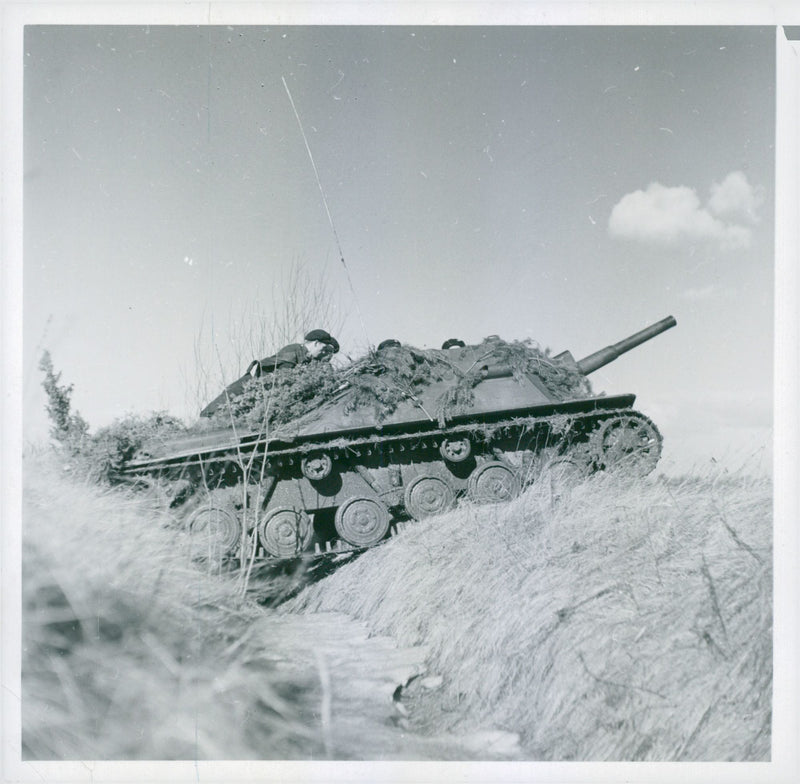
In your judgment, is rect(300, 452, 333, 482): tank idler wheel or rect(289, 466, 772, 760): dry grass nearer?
rect(289, 466, 772, 760): dry grass

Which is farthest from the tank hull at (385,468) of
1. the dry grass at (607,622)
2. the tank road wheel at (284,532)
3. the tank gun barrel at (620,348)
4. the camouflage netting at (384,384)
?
the dry grass at (607,622)

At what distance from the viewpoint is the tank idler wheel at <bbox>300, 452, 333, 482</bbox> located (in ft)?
28.6

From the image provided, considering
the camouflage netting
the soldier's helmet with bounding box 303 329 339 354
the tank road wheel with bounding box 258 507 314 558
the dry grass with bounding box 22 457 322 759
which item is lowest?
the dry grass with bounding box 22 457 322 759

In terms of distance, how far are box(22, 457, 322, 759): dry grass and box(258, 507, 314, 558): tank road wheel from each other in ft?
8.14

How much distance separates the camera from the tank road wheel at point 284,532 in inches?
339

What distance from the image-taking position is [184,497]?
8.30 m

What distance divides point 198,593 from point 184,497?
2.08 metres

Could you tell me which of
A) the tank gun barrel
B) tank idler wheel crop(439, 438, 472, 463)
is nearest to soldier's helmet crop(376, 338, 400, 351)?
tank idler wheel crop(439, 438, 472, 463)

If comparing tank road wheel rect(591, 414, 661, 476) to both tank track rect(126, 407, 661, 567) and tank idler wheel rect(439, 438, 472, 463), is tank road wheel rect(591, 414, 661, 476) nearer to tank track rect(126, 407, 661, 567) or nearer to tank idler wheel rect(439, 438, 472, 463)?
tank track rect(126, 407, 661, 567)

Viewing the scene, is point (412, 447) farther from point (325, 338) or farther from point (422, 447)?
point (325, 338)

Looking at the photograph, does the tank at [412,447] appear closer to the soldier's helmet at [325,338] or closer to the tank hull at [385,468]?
the tank hull at [385,468]

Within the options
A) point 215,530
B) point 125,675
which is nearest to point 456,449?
point 215,530

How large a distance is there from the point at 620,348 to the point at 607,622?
18.2 ft

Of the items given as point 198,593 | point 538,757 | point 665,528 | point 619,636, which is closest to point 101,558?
point 198,593
